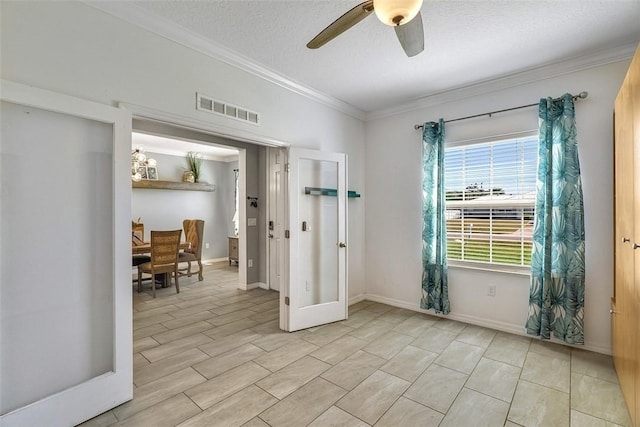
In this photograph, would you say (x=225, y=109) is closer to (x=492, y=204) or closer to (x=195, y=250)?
(x=492, y=204)

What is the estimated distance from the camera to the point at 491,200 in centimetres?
329

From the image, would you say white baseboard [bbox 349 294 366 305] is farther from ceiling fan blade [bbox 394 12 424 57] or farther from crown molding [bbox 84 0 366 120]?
ceiling fan blade [bbox 394 12 424 57]

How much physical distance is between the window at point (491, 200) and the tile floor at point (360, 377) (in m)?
0.90

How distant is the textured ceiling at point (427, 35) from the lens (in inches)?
81.2

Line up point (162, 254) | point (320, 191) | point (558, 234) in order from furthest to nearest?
point (162, 254) < point (320, 191) < point (558, 234)

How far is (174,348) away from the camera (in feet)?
9.28

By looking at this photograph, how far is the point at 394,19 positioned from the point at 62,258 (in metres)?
2.36

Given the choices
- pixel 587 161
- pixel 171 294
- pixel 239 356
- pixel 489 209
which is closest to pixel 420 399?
pixel 239 356

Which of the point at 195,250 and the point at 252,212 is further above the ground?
the point at 252,212

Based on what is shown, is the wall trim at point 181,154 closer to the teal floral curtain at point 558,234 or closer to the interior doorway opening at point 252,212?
the interior doorway opening at point 252,212

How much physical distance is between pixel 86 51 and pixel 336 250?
2.90m

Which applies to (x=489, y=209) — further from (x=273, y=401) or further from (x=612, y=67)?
(x=273, y=401)

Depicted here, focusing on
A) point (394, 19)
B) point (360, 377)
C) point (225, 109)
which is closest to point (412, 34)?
point (394, 19)

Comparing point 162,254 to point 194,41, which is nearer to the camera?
point 194,41
